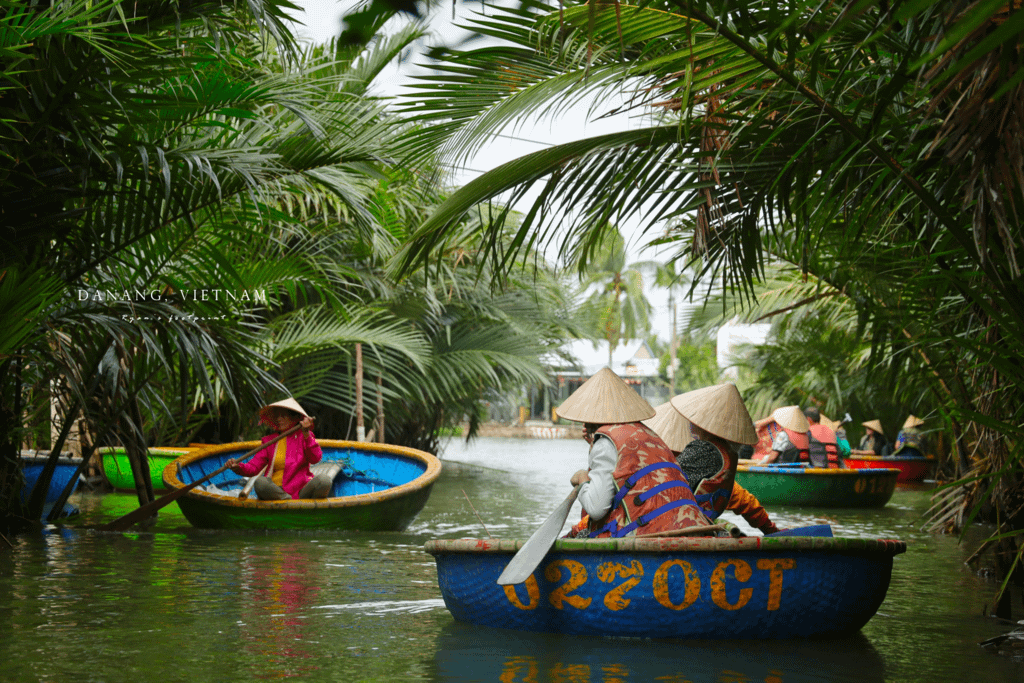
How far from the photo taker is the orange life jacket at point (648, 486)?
504 cm

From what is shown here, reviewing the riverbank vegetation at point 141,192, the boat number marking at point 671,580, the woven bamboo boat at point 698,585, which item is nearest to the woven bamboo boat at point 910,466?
the riverbank vegetation at point 141,192

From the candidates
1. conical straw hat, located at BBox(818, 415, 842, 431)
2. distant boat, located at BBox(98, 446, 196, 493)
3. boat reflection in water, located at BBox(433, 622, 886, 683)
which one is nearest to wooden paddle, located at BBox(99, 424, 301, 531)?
boat reflection in water, located at BBox(433, 622, 886, 683)

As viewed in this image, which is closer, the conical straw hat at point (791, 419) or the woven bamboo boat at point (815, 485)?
the woven bamboo boat at point (815, 485)

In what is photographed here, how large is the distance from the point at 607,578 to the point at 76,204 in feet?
15.1

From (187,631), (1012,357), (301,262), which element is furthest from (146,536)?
(1012,357)

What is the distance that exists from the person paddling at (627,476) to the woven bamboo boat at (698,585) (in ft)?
0.81

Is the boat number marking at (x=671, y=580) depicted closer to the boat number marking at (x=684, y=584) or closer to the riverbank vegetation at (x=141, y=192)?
the boat number marking at (x=684, y=584)

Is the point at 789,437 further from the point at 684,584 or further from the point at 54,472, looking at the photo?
the point at 684,584

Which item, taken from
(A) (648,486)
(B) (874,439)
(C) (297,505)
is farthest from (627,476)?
(B) (874,439)

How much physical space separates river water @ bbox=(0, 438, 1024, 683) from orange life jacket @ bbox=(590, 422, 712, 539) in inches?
23.4

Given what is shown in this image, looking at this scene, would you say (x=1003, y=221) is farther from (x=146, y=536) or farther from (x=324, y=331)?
(x=324, y=331)

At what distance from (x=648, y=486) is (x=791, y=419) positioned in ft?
33.4

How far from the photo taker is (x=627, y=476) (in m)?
5.07

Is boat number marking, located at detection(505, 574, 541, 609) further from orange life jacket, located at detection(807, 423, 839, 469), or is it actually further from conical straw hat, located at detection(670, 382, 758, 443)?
orange life jacket, located at detection(807, 423, 839, 469)
